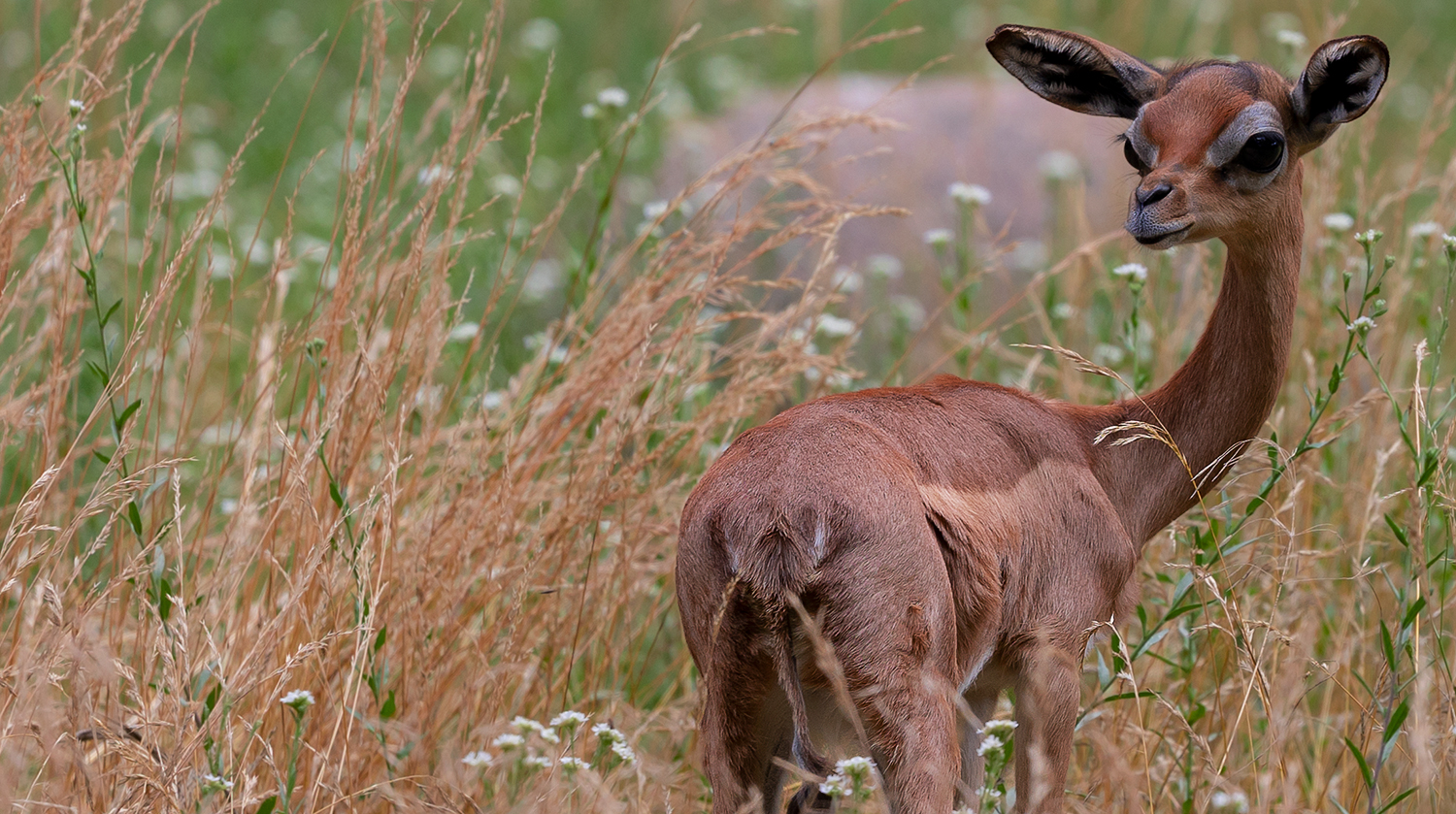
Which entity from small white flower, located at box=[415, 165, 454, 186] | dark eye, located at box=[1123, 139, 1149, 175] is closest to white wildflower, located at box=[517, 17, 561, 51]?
small white flower, located at box=[415, 165, 454, 186]

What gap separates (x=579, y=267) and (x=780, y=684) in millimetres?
2191

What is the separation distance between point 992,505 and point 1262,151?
3.21ft

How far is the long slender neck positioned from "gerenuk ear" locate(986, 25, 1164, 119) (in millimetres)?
439

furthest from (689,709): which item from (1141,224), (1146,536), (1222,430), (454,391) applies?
(1141,224)

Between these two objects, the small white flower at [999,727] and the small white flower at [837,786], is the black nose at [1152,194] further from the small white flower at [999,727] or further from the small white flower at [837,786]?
the small white flower at [837,786]

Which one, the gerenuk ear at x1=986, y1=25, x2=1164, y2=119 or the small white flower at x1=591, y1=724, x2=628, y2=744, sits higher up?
the gerenuk ear at x1=986, y1=25, x2=1164, y2=119

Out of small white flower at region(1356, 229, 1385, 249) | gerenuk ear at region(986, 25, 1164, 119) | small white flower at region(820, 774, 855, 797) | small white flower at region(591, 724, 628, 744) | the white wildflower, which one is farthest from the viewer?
the white wildflower

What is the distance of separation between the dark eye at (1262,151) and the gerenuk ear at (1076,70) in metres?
0.35

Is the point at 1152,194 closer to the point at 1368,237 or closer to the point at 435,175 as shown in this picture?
the point at 1368,237

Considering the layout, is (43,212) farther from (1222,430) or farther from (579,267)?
(1222,430)

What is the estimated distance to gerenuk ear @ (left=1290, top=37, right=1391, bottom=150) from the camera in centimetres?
289

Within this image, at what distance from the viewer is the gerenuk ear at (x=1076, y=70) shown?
3.23m

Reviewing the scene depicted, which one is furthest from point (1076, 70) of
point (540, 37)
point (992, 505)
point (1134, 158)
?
point (540, 37)

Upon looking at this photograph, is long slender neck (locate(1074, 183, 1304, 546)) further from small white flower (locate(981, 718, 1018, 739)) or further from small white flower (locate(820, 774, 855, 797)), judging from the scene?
small white flower (locate(820, 774, 855, 797))
